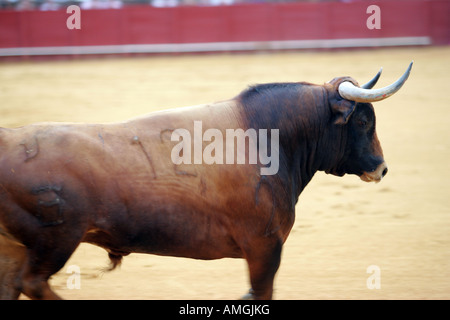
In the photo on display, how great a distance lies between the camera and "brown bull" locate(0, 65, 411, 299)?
275cm

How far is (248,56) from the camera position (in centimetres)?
1598

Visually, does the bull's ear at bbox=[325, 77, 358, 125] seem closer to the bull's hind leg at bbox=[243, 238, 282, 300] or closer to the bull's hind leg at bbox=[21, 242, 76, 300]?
the bull's hind leg at bbox=[243, 238, 282, 300]

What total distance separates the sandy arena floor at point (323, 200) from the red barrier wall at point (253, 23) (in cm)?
253

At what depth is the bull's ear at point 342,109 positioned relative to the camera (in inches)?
127

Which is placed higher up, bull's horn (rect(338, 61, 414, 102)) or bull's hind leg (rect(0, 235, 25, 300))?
bull's horn (rect(338, 61, 414, 102))

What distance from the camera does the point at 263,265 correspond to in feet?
10.2

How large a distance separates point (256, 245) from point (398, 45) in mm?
14566

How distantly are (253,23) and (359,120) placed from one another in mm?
13624
